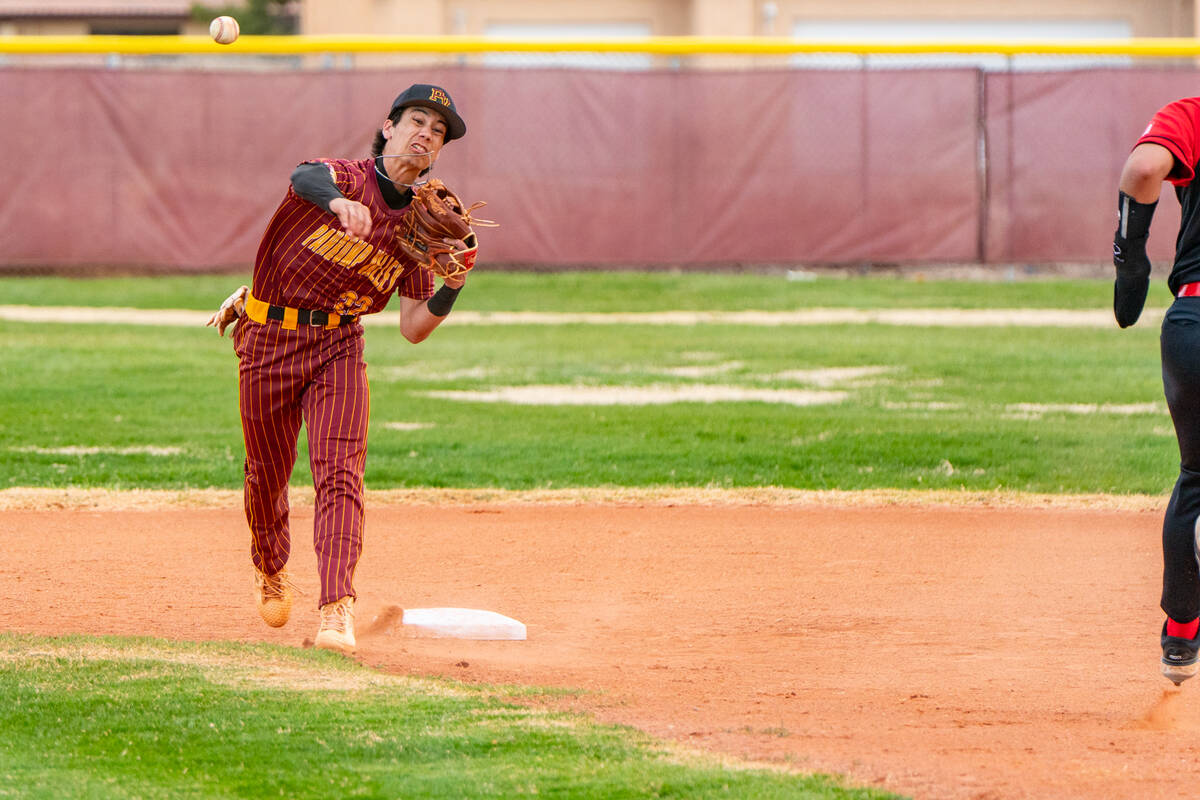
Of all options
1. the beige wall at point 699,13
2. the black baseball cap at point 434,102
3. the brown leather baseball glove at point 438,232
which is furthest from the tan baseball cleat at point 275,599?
the beige wall at point 699,13

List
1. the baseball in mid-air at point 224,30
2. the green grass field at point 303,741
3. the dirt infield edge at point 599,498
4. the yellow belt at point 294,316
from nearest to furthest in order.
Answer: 1. the green grass field at point 303,741
2. the yellow belt at point 294,316
3. the baseball in mid-air at point 224,30
4. the dirt infield edge at point 599,498

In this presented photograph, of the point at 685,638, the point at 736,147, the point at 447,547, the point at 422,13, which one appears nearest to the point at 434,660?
the point at 685,638

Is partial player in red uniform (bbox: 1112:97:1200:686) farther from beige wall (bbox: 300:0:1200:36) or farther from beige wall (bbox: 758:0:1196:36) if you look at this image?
beige wall (bbox: 758:0:1196:36)

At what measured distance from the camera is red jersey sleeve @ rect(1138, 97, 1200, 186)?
4105 millimetres

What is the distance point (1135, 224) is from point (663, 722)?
6.18ft

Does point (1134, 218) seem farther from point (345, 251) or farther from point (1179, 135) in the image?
point (345, 251)

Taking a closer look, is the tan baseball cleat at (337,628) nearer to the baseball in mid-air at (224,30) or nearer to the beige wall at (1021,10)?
the baseball in mid-air at (224,30)

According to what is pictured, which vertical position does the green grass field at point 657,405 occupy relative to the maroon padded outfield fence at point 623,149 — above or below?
below

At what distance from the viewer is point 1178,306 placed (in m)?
4.32

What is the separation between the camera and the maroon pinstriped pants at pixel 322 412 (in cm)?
507

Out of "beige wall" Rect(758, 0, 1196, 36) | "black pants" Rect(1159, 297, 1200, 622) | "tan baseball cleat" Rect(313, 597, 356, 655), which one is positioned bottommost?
"tan baseball cleat" Rect(313, 597, 356, 655)

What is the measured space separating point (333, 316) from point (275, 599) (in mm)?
1064

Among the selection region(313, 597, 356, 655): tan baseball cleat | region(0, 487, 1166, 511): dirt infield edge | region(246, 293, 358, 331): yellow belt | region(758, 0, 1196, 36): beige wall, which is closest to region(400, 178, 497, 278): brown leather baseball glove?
region(246, 293, 358, 331): yellow belt

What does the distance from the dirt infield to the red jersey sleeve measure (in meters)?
1.55
